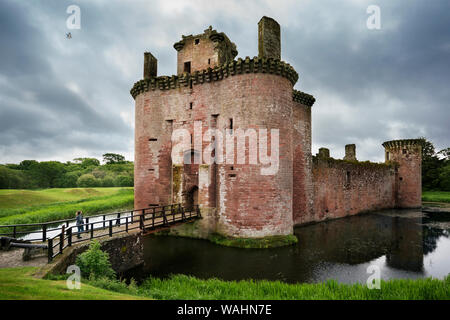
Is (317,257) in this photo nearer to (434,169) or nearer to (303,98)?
(303,98)

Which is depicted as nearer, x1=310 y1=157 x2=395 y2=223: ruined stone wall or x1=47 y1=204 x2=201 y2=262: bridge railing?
x1=47 y1=204 x2=201 y2=262: bridge railing

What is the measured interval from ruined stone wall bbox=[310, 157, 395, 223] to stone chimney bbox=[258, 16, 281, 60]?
Result: 402 inches

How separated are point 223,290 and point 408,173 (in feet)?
106

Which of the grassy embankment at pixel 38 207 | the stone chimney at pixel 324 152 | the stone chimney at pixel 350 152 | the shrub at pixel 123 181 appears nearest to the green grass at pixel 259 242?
the stone chimney at pixel 324 152

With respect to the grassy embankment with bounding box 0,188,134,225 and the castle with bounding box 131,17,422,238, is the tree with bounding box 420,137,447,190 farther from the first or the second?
the grassy embankment with bounding box 0,188,134,225

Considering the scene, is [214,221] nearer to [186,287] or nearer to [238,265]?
[238,265]

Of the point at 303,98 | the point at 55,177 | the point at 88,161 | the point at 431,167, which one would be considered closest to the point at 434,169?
the point at 431,167

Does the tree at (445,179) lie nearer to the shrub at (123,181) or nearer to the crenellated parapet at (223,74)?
the crenellated parapet at (223,74)

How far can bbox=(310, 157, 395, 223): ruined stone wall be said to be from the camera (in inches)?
827

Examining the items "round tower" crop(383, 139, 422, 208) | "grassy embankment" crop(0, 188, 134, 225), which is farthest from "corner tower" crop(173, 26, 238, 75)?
"round tower" crop(383, 139, 422, 208)

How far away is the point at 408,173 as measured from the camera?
3016 centimetres

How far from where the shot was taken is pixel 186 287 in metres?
8.15
